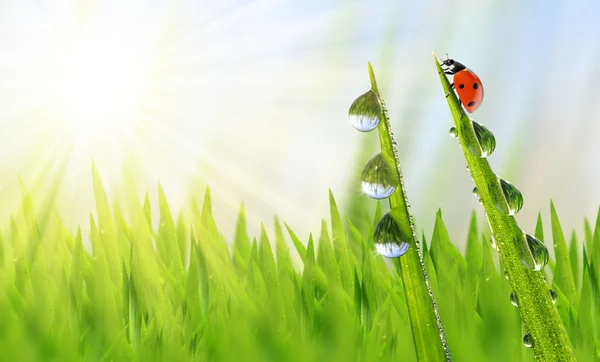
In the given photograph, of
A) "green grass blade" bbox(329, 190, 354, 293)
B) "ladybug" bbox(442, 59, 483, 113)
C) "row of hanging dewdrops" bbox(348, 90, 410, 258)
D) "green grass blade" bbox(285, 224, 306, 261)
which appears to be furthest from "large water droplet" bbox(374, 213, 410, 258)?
"green grass blade" bbox(285, 224, 306, 261)

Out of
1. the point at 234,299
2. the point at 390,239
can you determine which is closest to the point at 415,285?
the point at 390,239

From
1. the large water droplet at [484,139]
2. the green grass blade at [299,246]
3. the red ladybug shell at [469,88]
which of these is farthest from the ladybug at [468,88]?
the green grass blade at [299,246]

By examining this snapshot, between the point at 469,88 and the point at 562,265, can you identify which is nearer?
the point at 469,88

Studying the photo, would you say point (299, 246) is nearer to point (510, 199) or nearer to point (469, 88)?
point (469, 88)

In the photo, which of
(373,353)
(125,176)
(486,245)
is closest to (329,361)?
(373,353)

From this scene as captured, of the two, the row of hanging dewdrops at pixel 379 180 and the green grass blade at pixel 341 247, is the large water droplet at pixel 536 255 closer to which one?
the row of hanging dewdrops at pixel 379 180

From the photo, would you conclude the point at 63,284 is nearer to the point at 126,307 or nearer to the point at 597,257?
the point at 126,307

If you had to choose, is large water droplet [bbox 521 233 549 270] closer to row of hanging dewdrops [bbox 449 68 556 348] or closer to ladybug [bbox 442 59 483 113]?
row of hanging dewdrops [bbox 449 68 556 348]

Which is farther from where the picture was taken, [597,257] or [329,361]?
[597,257]
